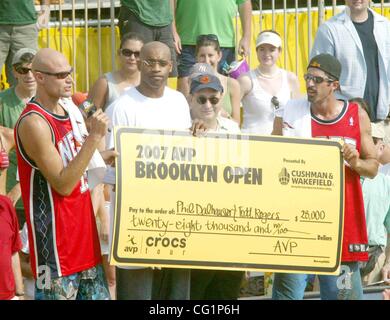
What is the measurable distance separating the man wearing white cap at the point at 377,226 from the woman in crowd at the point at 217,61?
4.56 ft

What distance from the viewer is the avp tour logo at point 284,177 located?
370 inches

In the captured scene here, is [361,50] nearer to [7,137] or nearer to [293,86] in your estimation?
[293,86]

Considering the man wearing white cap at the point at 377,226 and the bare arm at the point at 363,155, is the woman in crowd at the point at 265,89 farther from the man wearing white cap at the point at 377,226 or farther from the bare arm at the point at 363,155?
the bare arm at the point at 363,155

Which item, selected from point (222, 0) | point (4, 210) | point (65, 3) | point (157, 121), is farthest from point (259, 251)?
point (65, 3)

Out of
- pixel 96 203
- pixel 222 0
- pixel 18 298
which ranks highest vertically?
pixel 222 0

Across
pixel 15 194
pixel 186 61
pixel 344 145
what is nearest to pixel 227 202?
pixel 344 145

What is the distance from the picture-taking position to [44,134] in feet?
28.1

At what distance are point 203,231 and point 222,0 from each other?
4124 mm

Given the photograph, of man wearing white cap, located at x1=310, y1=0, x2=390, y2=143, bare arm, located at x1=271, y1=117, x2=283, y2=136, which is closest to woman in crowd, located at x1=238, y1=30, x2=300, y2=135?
man wearing white cap, located at x1=310, y1=0, x2=390, y2=143

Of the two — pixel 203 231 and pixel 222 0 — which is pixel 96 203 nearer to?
pixel 203 231

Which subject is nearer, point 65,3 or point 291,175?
point 291,175

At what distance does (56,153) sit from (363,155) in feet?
8.18

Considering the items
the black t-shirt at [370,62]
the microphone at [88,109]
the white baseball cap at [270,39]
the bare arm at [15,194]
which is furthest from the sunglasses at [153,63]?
the black t-shirt at [370,62]

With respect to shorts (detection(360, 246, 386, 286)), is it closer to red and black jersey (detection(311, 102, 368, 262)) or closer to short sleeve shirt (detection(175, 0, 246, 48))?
red and black jersey (detection(311, 102, 368, 262))
